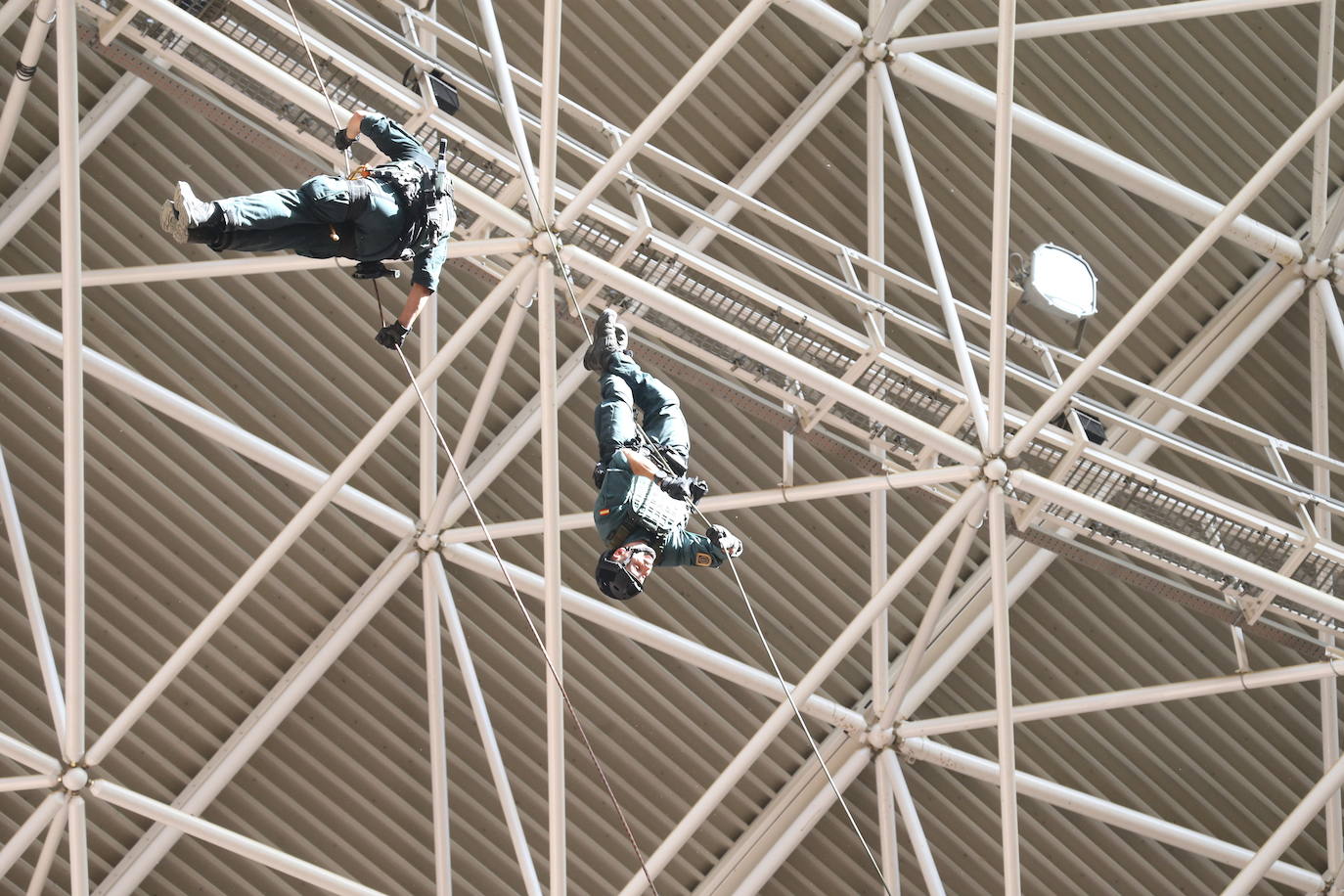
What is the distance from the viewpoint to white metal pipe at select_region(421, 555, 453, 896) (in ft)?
62.3

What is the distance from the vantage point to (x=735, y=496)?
685 inches

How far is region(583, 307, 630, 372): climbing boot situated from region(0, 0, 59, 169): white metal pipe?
6290 mm

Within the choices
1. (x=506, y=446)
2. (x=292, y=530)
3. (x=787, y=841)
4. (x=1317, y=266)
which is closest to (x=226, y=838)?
(x=292, y=530)

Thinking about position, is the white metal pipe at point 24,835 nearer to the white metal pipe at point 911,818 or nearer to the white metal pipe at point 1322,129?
the white metal pipe at point 911,818

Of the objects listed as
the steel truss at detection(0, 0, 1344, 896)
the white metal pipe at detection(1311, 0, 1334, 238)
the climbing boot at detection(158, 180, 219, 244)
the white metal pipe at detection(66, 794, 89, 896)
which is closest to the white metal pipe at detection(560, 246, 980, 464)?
the steel truss at detection(0, 0, 1344, 896)

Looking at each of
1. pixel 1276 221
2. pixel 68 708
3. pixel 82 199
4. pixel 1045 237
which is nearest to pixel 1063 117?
pixel 1045 237

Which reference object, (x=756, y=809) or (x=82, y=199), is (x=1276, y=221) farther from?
(x=82, y=199)

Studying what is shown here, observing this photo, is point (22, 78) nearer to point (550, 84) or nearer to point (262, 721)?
point (550, 84)

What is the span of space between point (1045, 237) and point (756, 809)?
8107 millimetres

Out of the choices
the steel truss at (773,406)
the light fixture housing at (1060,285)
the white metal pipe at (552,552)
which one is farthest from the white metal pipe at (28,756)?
the light fixture housing at (1060,285)

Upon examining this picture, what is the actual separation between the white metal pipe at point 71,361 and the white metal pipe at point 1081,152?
9165 millimetres

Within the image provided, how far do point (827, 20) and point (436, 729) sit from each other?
901 cm

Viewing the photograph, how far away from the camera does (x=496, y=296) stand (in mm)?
16188

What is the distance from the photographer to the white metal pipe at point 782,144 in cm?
1973
